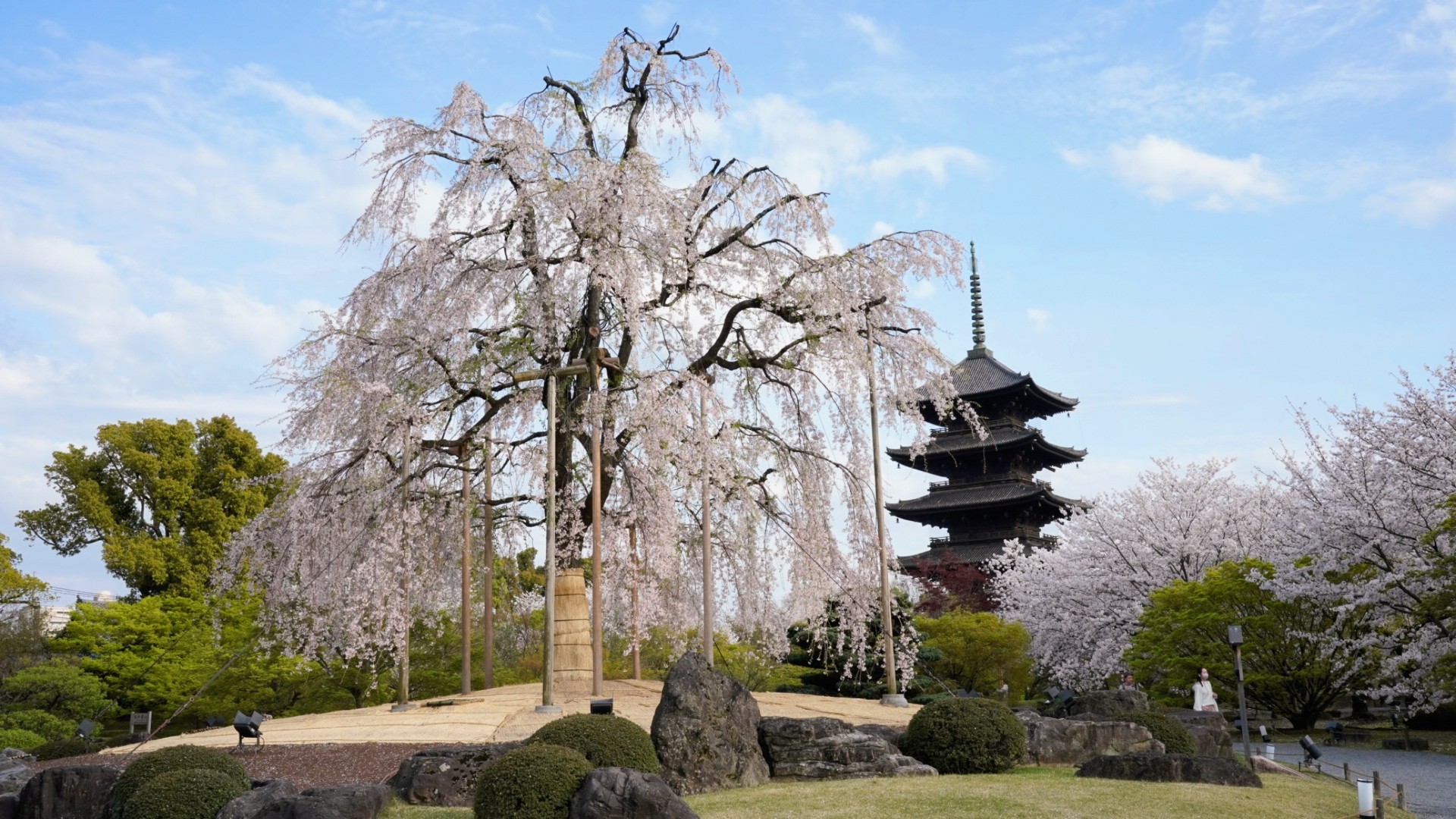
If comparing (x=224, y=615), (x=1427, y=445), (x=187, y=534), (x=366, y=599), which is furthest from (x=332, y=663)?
(x=1427, y=445)

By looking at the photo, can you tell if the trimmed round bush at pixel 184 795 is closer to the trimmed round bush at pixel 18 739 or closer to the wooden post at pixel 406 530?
the wooden post at pixel 406 530

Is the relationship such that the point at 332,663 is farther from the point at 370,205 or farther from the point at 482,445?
the point at 370,205

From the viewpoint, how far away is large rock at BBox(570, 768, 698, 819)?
925 cm

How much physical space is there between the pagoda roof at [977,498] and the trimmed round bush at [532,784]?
38506 millimetres

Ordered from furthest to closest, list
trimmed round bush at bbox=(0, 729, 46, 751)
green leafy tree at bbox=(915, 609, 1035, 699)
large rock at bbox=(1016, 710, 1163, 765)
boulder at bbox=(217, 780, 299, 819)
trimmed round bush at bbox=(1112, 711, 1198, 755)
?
green leafy tree at bbox=(915, 609, 1035, 699) → trimmed round bush at bbox=(0, 729, 46, 751) → trimmed round bush at bbox=(1112, 711, 1198, 755) → large rock at bbox=(1016, 710, 1163, 765) → boulder at bbox=(217, 780, 299, 819)

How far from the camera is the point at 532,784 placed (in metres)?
9.64

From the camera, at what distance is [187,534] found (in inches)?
1566

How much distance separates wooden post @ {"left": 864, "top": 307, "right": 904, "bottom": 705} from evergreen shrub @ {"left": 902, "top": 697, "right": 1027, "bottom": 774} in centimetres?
518

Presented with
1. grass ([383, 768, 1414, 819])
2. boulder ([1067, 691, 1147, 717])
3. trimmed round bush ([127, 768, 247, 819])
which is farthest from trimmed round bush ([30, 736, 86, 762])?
boulder ([1067, 691, 1147, 717])

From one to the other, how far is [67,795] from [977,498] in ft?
131

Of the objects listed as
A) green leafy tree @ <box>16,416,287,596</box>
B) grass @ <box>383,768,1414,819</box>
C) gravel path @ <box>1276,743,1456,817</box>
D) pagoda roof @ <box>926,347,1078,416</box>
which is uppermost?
pagoda roof @ <box>926,347,1078,416</box>

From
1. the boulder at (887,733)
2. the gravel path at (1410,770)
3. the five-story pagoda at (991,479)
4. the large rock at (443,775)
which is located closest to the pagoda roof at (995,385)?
the five-story pagoda at (991,479)

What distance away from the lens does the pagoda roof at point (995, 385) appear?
4759 cm

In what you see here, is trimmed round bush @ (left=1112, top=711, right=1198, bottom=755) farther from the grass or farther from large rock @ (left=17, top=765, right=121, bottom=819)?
large rock @ (left=17, top=765, right=121, bottom=819)
